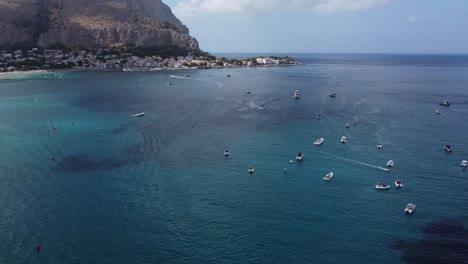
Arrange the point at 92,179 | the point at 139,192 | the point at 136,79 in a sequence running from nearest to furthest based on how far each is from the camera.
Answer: the point at 139,192, the point at 92,179, the point at 136,79

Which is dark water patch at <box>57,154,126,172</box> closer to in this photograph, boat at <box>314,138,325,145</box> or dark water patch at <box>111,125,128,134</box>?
dark water patch at <box>111,125,128,134</box>

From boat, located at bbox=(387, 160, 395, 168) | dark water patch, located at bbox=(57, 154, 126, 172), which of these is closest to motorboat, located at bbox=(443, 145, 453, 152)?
boat, located at bbox=(387, 160, 395, 168)

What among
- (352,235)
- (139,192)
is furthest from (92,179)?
(352,235)

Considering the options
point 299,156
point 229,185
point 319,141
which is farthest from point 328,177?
point 319,141

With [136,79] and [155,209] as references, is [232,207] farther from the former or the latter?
[136,79]

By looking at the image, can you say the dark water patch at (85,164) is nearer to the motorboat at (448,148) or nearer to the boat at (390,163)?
the boat at (390,163)

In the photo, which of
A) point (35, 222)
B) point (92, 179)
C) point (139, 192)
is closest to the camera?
point (35, 222)
